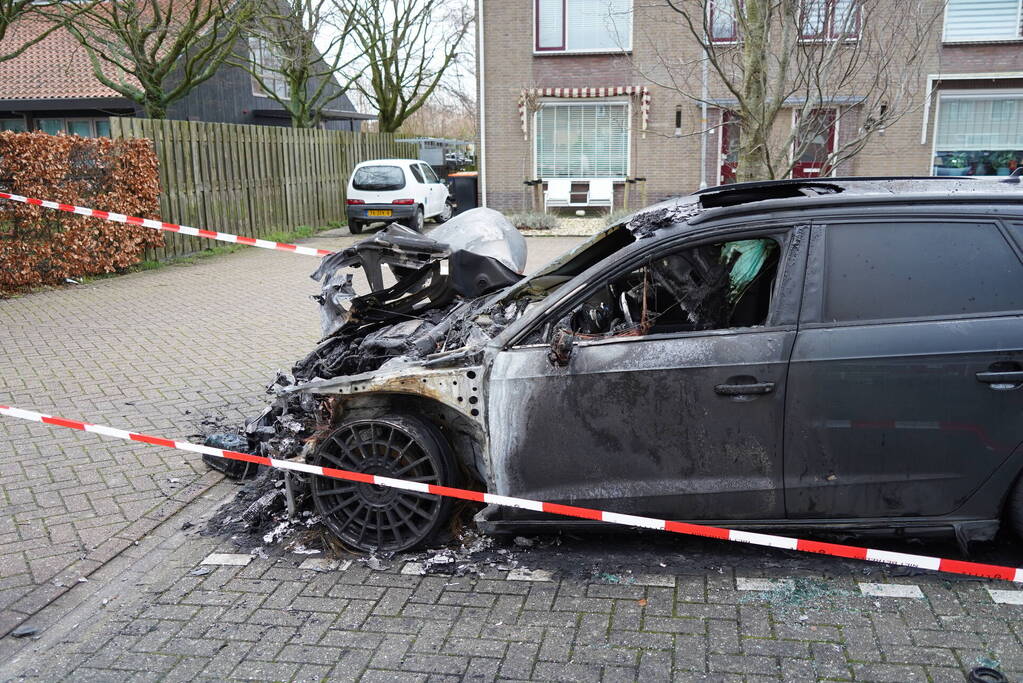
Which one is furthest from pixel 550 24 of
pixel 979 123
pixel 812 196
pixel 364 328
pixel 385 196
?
pixel 812 196

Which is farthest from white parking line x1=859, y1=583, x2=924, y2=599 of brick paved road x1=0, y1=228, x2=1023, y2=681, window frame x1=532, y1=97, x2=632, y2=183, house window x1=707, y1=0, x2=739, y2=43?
window frame x1=532, y1=97, x2=632, y2=183

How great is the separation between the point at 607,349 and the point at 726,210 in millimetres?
847

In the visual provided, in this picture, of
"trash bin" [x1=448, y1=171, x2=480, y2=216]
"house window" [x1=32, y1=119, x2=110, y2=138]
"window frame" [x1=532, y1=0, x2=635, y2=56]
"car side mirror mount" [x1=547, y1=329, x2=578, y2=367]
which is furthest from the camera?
"house window" [x1=32, y1=119, x2=110, y2=138]

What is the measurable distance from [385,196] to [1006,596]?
59.5 feet

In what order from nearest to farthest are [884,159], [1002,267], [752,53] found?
[1002,267]
[752,53]
[884,159]

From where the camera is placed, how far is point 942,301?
3881 mm

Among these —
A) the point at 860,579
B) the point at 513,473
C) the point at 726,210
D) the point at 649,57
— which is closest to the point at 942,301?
the point at 726,210

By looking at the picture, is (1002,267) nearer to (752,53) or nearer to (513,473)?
(513,473)

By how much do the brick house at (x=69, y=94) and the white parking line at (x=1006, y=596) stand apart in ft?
75.7

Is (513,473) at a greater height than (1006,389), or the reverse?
(1006,389)

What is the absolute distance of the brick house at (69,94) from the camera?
946 inches

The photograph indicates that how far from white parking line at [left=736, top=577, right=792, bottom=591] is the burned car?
0.28 meters

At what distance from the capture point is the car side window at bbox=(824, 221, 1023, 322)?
152 inches

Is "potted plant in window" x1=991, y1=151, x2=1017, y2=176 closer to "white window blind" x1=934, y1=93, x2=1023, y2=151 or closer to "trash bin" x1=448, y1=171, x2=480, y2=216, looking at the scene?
"white window blind" x1=934, y1=93, x2=1023, y2=151
